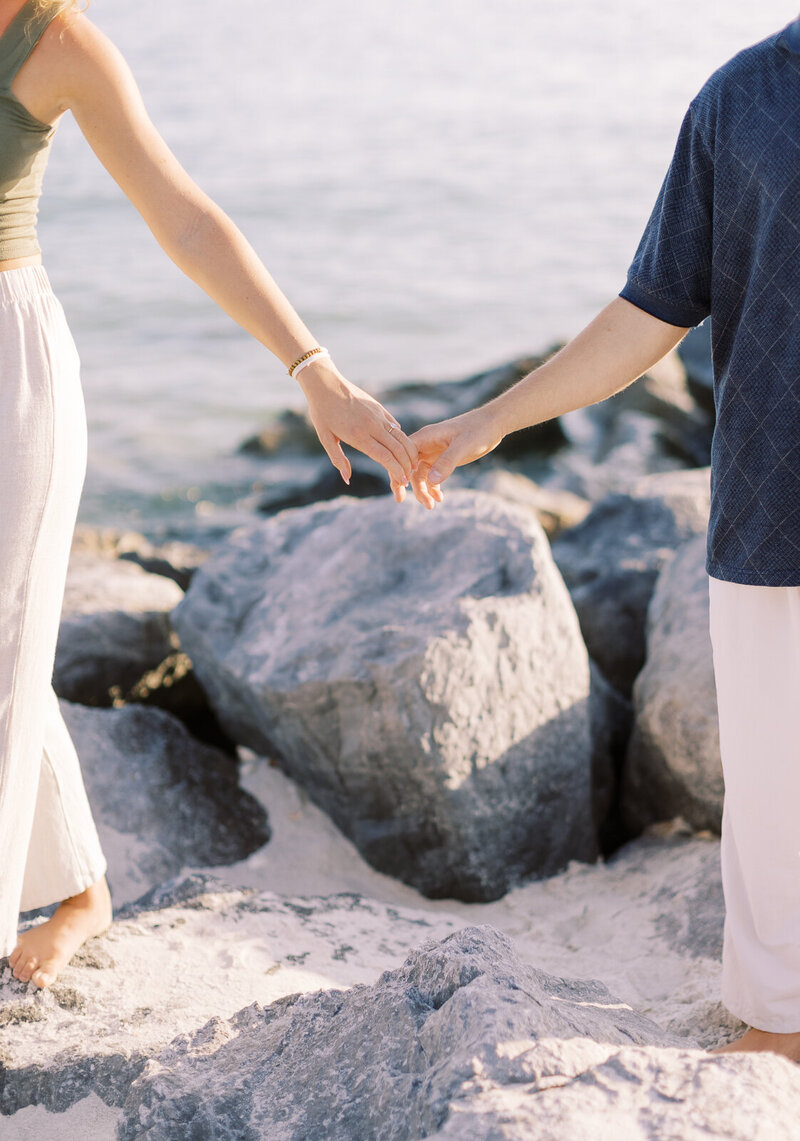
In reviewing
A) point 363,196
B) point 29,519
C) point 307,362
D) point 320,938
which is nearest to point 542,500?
point 320,938

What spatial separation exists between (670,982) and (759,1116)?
1.23 m

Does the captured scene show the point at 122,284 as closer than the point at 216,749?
No

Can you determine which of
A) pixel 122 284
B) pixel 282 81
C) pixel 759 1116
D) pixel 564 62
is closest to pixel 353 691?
pixel 759 1116

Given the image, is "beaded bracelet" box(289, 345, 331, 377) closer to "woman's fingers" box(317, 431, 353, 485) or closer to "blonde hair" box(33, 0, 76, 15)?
"woman's fingers" box(317, 431, 353, 485)

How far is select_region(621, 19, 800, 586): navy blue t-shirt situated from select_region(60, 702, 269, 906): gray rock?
1967mm

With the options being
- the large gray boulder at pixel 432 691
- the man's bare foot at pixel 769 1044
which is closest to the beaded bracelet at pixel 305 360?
the large gray boulder at pixel 432 691

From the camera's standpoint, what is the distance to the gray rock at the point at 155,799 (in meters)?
3.31

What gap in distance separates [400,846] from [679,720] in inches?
36.6

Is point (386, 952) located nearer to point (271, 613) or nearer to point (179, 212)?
point (271, 613)

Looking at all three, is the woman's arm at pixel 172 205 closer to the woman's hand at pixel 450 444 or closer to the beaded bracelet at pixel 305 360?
the beaded bracelet at pixel 305 360

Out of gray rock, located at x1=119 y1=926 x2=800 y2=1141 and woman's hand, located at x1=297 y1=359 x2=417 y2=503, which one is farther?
woman's hand, located at x1=297 y1=359 x2=417 y2=503

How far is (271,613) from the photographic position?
142 inches

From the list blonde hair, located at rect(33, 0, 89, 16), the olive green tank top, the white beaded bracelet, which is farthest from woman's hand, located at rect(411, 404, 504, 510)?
blonde hair, located at rect(33, 0, 89, 16)

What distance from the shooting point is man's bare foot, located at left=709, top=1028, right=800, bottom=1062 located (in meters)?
2.16
